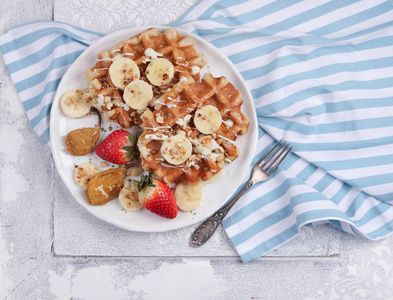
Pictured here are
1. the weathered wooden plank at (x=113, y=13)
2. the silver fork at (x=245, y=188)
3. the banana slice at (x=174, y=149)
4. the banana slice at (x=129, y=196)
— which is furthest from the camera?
the weathered wooden plank at (x=113, y=13)

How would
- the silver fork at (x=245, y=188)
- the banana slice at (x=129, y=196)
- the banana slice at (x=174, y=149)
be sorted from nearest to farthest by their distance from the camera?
the banana slice at (x=174, y=149), the banana slice at (x=129, y=196), the silver fork at (x=245, y=188)

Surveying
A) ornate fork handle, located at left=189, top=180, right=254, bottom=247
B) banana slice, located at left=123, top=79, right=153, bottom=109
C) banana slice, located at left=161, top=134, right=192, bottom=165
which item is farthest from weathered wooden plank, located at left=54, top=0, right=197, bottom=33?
ornate fork handle, located at left=189, top=180, right=254, bottom=247

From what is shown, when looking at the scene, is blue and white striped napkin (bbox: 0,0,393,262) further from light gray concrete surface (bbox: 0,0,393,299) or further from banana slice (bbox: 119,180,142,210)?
banana slice (bbox: 119,180,142,210)

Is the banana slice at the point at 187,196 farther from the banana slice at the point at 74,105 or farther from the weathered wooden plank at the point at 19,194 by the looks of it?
the weathered wooden plank at the point at 19,194

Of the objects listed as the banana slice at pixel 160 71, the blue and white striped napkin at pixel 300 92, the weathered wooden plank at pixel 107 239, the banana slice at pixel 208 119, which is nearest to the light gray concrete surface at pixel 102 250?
the weathered wooden plank at pixel 107 239

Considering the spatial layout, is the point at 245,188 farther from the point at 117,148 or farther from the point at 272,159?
the point at 117,148

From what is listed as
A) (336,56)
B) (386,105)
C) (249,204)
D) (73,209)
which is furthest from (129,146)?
(386,105)

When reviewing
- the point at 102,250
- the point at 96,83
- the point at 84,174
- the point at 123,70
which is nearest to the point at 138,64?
the point at 123,70

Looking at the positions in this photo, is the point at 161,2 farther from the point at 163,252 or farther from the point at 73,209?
the point at 163,252
